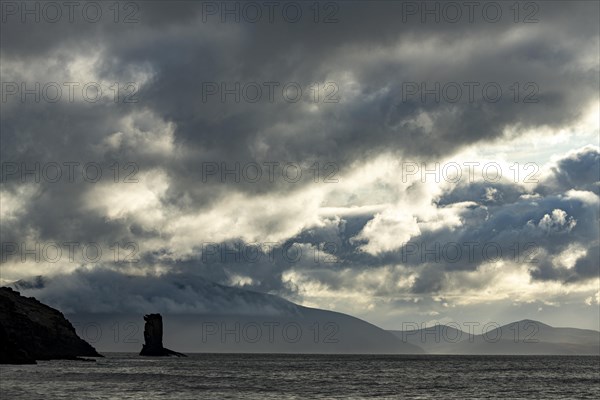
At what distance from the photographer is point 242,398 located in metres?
101

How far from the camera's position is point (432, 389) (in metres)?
126

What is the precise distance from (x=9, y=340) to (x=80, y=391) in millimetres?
93587

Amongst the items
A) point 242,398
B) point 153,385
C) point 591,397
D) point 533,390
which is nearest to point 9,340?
point 153,385

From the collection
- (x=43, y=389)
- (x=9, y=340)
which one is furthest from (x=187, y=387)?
(x=9, y=340)

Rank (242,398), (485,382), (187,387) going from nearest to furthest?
(242,398)
(187,387)
(485,382)

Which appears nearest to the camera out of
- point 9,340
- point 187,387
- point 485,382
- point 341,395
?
point 341,395

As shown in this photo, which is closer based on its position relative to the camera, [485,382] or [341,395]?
[341,395]

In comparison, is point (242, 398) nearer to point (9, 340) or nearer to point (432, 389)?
point (432, 389)

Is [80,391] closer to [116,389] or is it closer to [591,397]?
[116,389]

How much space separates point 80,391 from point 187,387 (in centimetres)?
2206

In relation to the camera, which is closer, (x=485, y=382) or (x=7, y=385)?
(x=7, y=385)

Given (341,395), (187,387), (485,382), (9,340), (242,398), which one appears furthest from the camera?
(9,340)

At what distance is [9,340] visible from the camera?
18638 centimetres

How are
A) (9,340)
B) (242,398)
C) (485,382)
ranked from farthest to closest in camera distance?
(9,340), (485,382), (242,398)
